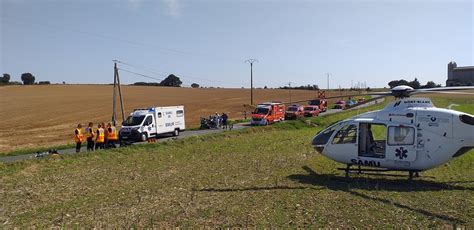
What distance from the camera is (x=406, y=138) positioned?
1385 cm

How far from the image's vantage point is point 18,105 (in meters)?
65.6

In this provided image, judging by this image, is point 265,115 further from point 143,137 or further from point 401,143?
point 401,143

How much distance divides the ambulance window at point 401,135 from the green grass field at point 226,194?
1.37 m

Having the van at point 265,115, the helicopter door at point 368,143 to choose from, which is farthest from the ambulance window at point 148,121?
the helicopter door at point 368,143

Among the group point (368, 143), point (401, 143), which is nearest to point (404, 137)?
point (401, 143)

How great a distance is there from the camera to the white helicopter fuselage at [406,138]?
13273 mm

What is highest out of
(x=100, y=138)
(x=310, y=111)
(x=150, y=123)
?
(x=150, y=123)

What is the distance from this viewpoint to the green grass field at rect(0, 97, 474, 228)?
30.6ft

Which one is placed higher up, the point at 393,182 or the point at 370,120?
the point at 370,120

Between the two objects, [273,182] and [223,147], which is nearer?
[273,182]

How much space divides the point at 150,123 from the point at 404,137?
70.1 ft

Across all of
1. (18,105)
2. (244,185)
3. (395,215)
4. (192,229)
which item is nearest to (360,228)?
(395,215)

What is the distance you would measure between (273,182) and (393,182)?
4138 millimetres

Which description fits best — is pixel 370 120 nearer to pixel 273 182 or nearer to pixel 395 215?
pixel 273 182
